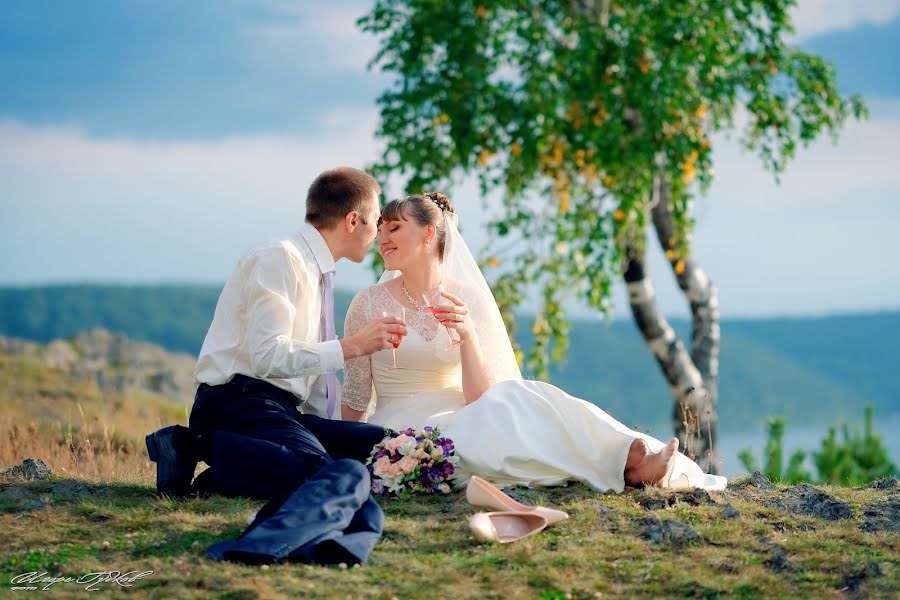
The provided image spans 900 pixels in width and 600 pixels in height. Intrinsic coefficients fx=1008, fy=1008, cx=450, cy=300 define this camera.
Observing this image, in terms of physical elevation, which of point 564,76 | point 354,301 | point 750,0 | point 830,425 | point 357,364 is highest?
point 750,0

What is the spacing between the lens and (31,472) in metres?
6.23

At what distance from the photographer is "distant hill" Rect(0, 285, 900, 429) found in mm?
47500

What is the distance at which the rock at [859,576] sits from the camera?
435 centimetres

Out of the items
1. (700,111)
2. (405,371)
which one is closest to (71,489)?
(405,371)

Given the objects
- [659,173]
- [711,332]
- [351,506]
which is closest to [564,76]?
[659,173]

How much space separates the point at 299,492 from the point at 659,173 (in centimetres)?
828

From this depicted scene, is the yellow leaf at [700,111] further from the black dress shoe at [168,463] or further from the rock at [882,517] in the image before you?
the black dress shoe at [168,463]

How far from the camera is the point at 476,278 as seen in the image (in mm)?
6555

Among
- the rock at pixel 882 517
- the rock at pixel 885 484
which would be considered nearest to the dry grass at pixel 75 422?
the rock at pixel 882 517

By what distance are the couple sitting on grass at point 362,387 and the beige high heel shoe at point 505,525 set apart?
487 mm

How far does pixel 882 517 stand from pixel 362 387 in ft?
10.3

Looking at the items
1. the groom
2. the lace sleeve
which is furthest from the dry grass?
the lace sleeve

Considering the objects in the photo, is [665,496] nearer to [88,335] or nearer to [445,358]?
[445,358]

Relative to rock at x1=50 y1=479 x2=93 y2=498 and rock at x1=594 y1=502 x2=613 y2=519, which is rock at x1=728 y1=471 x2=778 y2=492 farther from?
rock at x1=50 y1=479 x2=93 y2=498
